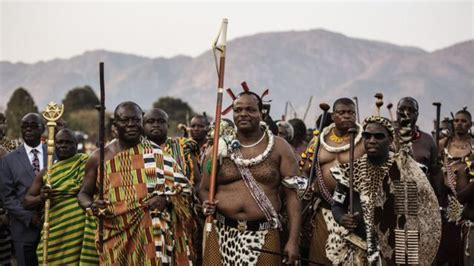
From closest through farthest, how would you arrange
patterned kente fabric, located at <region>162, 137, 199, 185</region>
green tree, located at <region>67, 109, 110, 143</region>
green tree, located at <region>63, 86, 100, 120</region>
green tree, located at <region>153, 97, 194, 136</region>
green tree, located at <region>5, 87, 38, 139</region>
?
patterned kente fabric, located at <region>162, 137, 199, 185</region> → green tree, located at <region>5, 87, 38, 139</region> → green tree, located at <region>67, 109, 110, 143</region> → green tree, located at <region>153, 97, 194, 136</region> → green tree, located at <region>63, 86, 100, 120</region>

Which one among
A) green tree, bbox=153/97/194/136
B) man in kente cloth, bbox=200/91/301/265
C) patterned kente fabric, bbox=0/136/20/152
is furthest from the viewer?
green tree, bbox=153/97/194/136

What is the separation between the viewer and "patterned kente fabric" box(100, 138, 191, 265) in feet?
27.9

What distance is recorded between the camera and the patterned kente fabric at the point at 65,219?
32.2 ft

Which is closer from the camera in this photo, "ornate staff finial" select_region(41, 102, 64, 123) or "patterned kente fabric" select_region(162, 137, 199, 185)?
"ornate staff finial" select_region(41, 102, 64, 123)

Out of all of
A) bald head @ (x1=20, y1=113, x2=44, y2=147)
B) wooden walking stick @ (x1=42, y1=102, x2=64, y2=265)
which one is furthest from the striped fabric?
wooden walking stick @ (x1=42, y1=102, x2=64, y2=265)

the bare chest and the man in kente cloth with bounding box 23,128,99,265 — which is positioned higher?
the bare chest

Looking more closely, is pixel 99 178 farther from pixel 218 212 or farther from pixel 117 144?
pixel 218 212

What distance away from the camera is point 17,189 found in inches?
419

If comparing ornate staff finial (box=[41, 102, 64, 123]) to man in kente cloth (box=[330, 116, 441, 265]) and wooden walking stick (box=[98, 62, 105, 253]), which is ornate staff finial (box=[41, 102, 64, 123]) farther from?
man in kente cloth (box=[330, 116, 441, 265])

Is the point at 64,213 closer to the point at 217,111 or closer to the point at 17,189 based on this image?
the point at 17,189

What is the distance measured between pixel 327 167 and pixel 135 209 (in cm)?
229

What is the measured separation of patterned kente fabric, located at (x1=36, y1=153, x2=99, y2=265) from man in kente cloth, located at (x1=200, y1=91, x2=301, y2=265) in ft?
6.33

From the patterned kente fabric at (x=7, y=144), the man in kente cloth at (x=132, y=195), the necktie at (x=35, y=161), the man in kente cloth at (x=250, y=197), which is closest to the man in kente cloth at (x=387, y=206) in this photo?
the man in kente cloth at (x=250, y=197)

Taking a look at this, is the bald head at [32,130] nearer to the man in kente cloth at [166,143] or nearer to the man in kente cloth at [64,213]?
the man in kente cloth at [64,213]
